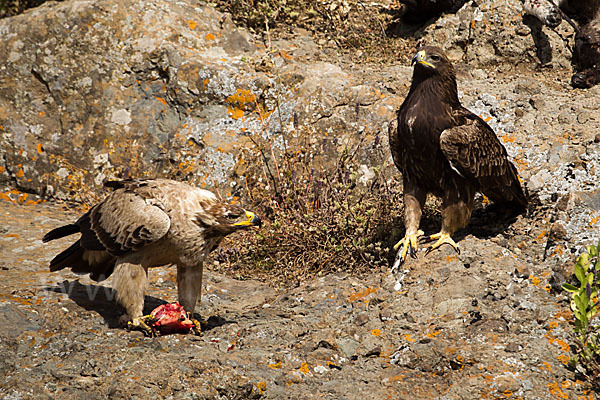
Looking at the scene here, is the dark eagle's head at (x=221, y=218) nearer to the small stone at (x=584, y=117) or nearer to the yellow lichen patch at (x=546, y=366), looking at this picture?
the yellow lichen patch at (x=546, y=366)

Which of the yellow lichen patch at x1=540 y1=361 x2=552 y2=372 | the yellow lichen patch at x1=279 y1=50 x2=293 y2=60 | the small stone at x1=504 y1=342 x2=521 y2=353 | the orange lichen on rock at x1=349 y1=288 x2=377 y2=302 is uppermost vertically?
the yellow lichen patch at x1=279 y1=50 x2=293 y2=60

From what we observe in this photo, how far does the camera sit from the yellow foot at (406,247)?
516 centimetres

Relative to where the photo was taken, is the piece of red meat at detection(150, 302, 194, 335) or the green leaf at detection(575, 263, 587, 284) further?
the piece of red meat at detection(150, 302, 194, 335)

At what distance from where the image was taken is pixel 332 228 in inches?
221

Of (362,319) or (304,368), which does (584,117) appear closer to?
(362,319)

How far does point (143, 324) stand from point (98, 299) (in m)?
0.77

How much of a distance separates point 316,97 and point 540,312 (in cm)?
357

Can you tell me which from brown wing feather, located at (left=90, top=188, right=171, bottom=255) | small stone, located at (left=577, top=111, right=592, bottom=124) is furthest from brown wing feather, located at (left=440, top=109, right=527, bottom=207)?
brown wing feather, located at (left=90, top=188, right=171, bottom=255)

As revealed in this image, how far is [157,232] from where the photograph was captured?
4129 mm

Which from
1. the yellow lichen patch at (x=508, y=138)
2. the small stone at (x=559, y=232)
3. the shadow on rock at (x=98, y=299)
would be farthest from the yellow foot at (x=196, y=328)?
the yellow lichen patch at (x=508, y=138)

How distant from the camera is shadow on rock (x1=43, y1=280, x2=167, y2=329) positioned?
4523 mm

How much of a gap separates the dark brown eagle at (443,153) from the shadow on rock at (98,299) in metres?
2.12

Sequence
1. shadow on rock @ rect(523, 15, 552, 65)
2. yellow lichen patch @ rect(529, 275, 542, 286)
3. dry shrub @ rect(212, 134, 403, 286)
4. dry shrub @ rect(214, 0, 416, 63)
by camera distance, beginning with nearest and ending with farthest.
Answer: yellow lichen patch @ rect(529, 275, 542, 286)
dry shrub @ rect(212, 134, 403, 286)
shadow on rock @ rect(523, 15, 552, 65)
dry shrub @ rect(214, 0, 416, 63)

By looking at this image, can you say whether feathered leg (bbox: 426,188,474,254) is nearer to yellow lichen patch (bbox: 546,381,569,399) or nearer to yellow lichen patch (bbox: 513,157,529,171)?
yellow lichen patch (bbox: 513,157,529,171)
